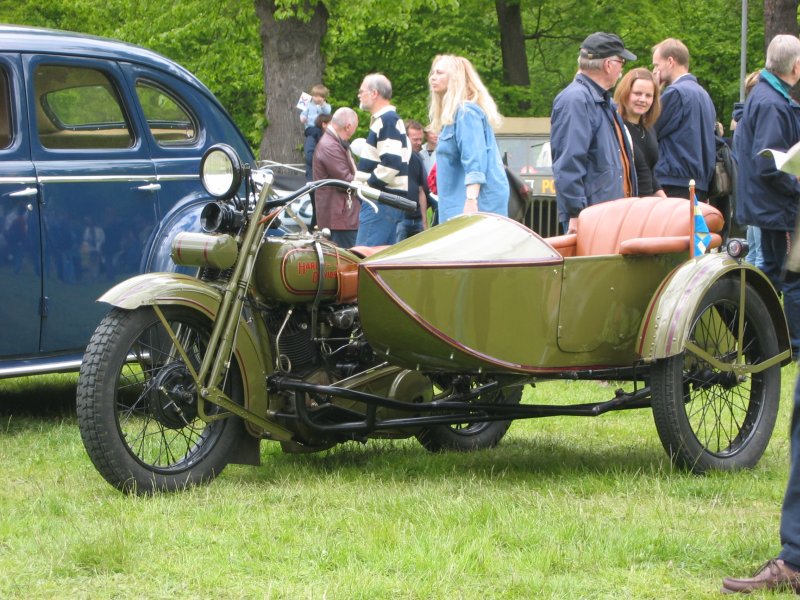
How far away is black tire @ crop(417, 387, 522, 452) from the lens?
619cm

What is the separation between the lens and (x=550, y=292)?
5219 mm

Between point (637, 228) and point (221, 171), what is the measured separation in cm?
185

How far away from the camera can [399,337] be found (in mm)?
5070

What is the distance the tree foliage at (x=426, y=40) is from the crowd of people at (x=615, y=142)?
14.5 meters

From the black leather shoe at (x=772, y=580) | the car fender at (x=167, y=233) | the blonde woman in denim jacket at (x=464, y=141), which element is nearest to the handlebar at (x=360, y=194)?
the car fender at (x=167, y=233)

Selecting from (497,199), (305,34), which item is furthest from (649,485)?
(305,34)

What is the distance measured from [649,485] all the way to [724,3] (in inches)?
Answer: 1129

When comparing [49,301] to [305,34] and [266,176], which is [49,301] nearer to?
[266,176]

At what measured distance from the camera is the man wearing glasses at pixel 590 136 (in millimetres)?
7133

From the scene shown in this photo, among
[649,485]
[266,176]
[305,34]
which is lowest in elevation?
[649,485]

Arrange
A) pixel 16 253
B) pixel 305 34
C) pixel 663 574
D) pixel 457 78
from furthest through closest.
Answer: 1. pixel 305 34
2. pixel 457 78
3. pixel 16 253
4. pixel 663 574

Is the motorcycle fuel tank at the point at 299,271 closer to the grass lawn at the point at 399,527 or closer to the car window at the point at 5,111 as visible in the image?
the grass lawn at the point at 399,527

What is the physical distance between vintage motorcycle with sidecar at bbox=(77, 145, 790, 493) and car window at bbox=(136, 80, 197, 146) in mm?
2199

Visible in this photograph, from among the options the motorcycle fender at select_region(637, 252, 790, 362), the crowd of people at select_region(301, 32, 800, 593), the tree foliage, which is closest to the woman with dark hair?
the crowd of people at select_region(301, 32, 800, 593)
